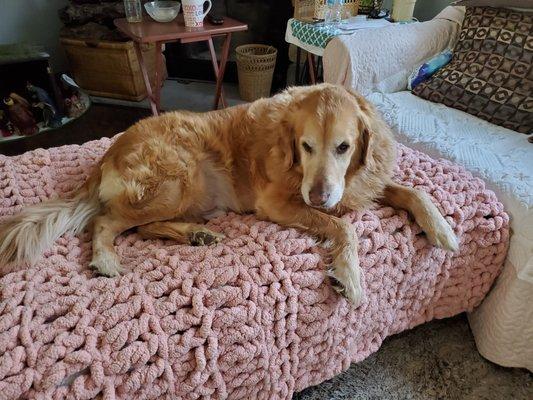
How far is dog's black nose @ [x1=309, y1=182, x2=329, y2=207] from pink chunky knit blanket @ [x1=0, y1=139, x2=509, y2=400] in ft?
0.44

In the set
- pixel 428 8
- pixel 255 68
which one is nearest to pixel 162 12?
pixel 255 68

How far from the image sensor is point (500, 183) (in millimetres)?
1408

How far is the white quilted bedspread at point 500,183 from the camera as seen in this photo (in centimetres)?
130

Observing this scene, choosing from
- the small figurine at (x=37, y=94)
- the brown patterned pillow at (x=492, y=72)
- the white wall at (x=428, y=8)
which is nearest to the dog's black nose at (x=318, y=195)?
the brown patterned pillow at (x=492, y=72)

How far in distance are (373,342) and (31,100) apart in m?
2.73

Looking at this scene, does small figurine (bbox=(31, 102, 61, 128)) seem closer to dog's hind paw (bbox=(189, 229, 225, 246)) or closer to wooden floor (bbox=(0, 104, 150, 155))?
wooden floor (bbox=(0, 104, 150, 155))

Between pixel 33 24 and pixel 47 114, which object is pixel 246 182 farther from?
pixel 33 24

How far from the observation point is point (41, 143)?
2678 millimetres

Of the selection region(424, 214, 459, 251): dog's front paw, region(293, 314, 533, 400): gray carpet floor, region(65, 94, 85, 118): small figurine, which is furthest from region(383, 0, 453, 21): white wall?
region(65, 94, 85, 118): small figurine

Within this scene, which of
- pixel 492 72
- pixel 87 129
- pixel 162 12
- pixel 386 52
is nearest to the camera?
pixel 492 72

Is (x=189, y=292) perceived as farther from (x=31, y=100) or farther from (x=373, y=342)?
(x=31, y=100)

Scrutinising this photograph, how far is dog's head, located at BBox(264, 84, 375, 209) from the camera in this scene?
1151 mm

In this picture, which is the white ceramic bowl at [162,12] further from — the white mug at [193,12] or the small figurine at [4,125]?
the small figurine at [4,125]

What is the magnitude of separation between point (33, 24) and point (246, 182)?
114 inches
